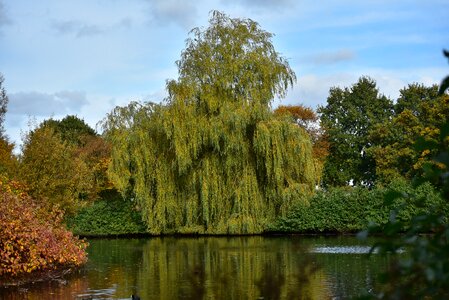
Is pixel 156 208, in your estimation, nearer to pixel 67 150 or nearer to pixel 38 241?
pixel 67 150

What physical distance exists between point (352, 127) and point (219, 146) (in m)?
27.4

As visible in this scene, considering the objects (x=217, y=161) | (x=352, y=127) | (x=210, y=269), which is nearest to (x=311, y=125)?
(x=352, y=127)

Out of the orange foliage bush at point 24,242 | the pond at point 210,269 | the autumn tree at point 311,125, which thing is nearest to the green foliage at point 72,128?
the autumn tree at point 311,125

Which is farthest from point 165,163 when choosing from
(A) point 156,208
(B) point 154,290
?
(B) point 154,290

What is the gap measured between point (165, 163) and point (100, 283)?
649 inches

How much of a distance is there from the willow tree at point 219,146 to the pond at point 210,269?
5.76ft

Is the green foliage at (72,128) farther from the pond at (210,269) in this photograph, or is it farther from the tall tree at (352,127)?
the pond at (210,269)

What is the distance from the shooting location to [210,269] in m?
19.0

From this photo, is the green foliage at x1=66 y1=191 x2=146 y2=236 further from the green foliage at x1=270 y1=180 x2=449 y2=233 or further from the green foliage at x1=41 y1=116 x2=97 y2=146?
the green foliage at x1=41 y1=116 x2=97 y2=146

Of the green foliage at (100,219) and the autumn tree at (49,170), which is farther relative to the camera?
the green foliage at (100,219)

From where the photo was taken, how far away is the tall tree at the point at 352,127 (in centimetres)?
5484

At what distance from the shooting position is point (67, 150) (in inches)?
1300

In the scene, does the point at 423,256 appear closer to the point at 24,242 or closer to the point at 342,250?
the point at 24,242

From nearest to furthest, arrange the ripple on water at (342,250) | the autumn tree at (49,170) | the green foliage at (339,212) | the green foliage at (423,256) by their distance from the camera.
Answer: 1. the green foliage at (423,256)
2. the ripple on water at (342,250)
3. the autumn tree at (49,170)
4. the green foliage at (339,212)
